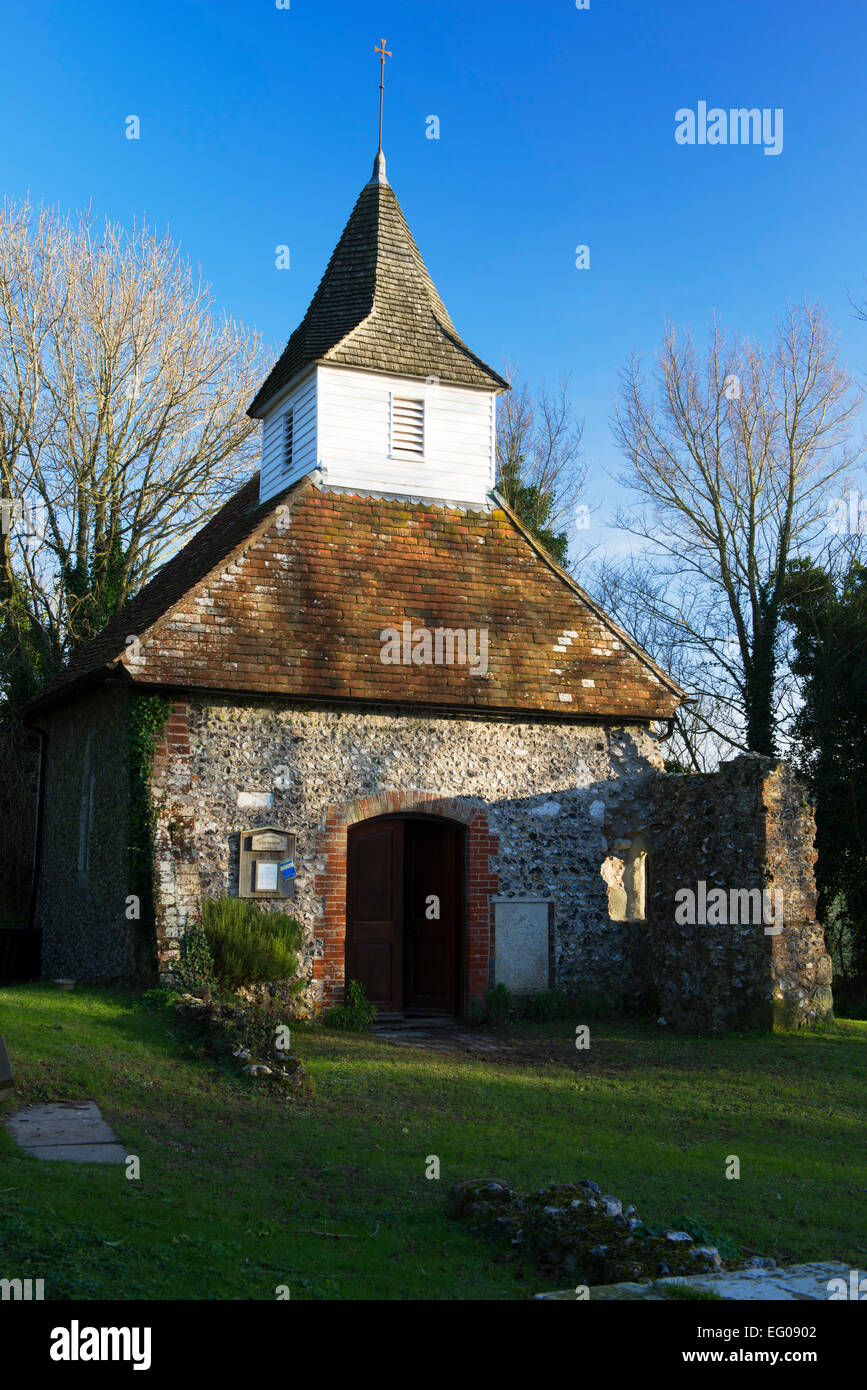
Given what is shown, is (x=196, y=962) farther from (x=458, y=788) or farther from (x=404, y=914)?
(x=458, y=788)

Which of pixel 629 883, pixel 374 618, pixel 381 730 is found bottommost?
pixel 629 883

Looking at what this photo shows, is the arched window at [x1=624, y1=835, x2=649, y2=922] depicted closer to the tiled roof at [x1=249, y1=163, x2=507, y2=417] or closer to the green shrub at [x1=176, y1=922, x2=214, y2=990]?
the green shrub at [x1=176, y1=922, x2=214, y2=990]

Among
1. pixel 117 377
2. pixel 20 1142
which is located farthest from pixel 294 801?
pixel 117 377

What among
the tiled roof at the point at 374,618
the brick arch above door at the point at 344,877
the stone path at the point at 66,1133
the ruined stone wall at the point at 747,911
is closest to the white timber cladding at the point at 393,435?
the tiled roof at the point at 374,618

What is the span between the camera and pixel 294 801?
1311 cm

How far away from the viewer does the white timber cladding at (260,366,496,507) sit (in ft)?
51.3

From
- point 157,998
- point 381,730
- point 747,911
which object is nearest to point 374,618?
point 381,730

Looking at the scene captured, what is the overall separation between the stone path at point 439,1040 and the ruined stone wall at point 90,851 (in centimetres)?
310

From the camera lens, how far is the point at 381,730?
1365cm

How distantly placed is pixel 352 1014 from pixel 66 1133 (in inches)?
227

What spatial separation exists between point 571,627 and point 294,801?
15.9 ft

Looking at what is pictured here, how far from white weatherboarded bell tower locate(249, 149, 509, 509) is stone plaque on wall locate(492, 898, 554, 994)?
5.93 metres
